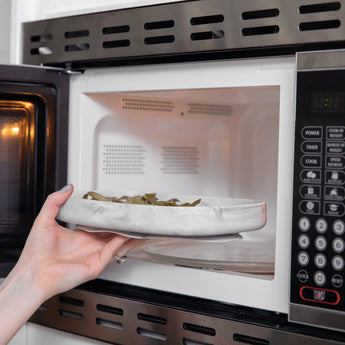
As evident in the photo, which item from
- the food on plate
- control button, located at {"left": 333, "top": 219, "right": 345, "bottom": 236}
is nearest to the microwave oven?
control button, located at {"left": 333, "top": 219, "right": 345, "bottom": 236}

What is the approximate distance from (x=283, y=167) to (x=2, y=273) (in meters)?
0.55

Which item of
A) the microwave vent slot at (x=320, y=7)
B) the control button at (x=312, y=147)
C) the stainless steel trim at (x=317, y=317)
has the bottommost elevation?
the stainless steel trim at (x=317, y=317)

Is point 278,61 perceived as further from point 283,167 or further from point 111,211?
point 111,211

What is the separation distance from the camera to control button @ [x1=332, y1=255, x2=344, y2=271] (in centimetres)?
80

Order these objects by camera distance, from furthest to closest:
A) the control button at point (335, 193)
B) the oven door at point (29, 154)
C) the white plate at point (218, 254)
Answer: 1. the oven door at point (29, 154)
2. the white plate at point (218, 254)
3. the control button at point (335, 193)

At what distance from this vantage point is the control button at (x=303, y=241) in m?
0.83

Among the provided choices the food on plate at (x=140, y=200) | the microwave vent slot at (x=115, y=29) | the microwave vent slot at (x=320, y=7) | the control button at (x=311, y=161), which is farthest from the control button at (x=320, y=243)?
the microwave vent slot at (x=115, y=29)

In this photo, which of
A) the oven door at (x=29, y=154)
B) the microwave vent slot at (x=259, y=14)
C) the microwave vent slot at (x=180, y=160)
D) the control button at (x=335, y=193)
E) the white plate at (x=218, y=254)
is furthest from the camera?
the microwave vent slot at (x=180, y=160)

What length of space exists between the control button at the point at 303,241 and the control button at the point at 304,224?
0.01 m

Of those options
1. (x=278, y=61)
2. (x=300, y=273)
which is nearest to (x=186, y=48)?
(x=278, y=61)

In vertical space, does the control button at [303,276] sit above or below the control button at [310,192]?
below

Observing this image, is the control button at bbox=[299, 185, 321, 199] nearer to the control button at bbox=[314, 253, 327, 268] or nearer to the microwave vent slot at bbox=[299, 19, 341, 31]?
the control button at bbox=[314, 253, 327, 268]

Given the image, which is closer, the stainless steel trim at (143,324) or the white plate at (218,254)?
the stainless steel trim at (143,324)

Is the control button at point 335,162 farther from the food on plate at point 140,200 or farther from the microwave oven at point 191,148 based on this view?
the food on plate at point 140,200
